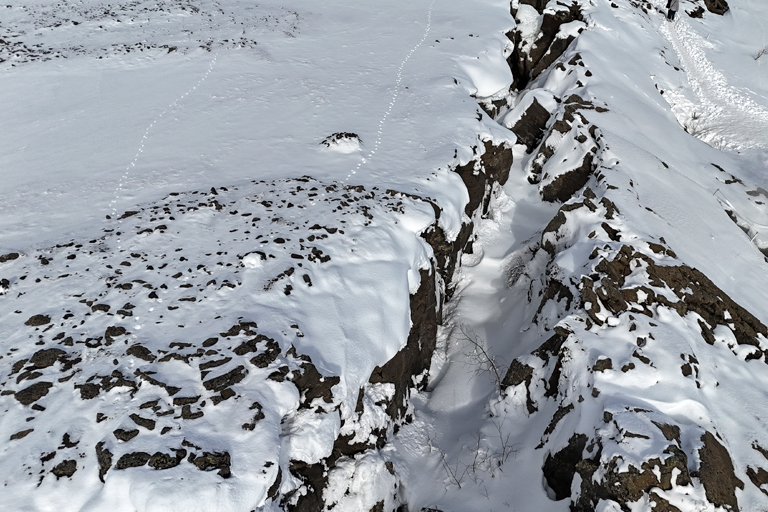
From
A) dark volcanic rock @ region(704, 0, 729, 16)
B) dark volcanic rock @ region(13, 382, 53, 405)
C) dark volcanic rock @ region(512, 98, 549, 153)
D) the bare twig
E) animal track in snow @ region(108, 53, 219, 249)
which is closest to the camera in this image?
dark volcanic rock @ region(13, 382, 53, 405)

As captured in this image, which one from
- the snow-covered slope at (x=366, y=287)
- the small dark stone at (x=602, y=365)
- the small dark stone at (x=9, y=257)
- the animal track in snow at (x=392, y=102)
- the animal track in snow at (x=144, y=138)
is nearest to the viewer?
the snow-covered slope at (x=366, y=287)

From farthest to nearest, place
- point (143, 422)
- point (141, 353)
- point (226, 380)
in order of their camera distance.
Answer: point (141, 353) < point (226, 380) < point (143, 422)

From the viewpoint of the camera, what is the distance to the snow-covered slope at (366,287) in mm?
5875

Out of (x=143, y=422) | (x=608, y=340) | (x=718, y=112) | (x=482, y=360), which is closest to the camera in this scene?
(x=143, y=422)

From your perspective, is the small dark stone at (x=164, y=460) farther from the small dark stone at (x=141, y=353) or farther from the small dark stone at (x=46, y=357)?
the small dark stone at (x=46, y=357)

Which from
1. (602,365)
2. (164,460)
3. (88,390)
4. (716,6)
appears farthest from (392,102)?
(716,6)

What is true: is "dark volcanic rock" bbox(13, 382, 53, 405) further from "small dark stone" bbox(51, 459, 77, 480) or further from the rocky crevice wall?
the rocky crevice wall

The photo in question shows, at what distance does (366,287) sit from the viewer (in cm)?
811

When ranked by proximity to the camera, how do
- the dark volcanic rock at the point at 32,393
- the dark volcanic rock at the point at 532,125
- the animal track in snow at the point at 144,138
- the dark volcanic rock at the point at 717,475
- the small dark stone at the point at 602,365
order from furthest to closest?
1. the dark volcanic rock at the point at 532,125
2. the animal track in snow at the point at 144,138
3. the small dark stone at the point at 602,365
4. the dark volcanic rock at the point at 717,475
5. the dark volcanic rock at the point at 32,393

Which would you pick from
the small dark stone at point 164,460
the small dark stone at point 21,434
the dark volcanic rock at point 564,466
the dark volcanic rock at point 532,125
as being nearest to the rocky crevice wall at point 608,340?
the dark volcanic rock at point 564,466

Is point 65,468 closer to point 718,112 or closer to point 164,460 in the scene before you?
point 164,460

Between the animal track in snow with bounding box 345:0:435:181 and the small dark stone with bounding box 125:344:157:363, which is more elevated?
the animal track in snow with bounding box 345:0:435:181

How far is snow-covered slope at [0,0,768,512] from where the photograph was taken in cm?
588

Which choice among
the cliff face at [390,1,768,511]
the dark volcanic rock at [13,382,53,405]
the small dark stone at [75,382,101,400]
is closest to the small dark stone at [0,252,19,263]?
the dark volcanic rock at [13,382,53,405]
